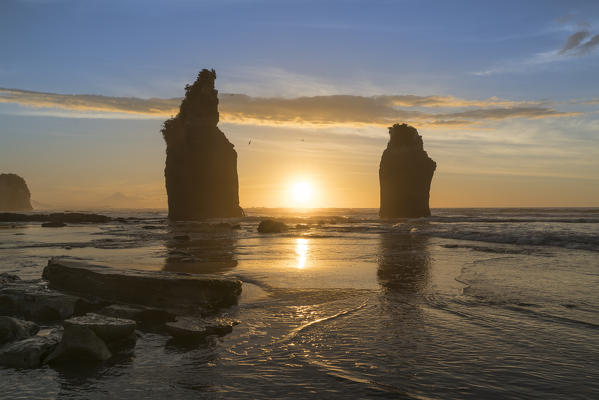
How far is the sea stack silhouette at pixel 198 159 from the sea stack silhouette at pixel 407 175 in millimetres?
Answer: 29301

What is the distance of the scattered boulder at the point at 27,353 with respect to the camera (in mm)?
5035

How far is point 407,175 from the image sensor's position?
2717 inches

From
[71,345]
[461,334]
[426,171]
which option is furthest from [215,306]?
[426,171]

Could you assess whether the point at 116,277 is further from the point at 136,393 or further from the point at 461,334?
the point at 461,334

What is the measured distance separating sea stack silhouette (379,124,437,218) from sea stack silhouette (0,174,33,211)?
467 ft

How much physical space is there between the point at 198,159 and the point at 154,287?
57.1m

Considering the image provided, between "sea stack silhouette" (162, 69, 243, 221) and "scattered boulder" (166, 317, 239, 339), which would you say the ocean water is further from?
"sea stack silhouette" (162, 69, 243, 221)

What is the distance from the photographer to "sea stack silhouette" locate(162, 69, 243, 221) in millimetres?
62969

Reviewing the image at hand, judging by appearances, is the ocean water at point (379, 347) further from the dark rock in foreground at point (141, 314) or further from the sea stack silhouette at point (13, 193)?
the sea stack silhouette at point (13, 193)

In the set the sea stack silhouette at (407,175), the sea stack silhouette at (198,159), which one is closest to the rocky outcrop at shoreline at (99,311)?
Answer: the sea stack silhouette at (198,159)

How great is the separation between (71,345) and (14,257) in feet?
45.8

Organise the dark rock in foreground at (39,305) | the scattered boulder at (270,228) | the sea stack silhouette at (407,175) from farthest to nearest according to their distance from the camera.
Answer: the sea stack silhouette at (407,175) < the scattered boulder at (270,228) < the dark rock in foreground at (39,305)

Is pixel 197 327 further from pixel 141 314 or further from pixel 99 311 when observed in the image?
pixel 99 311

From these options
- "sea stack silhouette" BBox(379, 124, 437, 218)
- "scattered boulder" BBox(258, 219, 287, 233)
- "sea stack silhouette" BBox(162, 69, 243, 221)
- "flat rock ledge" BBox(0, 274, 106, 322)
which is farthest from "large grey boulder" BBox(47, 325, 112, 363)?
"sea stack silhouette" BBox(379, 124, 437, 218)
